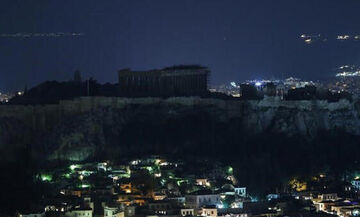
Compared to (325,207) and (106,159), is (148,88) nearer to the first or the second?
(106,159)

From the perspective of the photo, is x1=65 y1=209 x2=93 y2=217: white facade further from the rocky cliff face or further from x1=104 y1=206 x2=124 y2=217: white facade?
the rocky cliff face

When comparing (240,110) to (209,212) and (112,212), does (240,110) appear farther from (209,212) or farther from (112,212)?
(112,212)

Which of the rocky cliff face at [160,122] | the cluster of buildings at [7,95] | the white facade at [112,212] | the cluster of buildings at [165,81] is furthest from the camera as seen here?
the cluster of buildings at [7,95]

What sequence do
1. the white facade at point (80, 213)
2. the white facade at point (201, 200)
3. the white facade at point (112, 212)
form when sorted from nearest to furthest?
the white facade at point (112, 212) → the white facade at point (80, 213) → the white facade at point (201, 200)

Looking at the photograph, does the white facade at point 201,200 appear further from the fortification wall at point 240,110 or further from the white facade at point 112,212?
the fortification wall at point 240,110

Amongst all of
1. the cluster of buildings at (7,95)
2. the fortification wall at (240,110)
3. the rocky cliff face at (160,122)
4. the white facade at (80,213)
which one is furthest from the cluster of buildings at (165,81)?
the white facade at (80,213)

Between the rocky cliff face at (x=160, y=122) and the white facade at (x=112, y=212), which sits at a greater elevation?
the rocky cliff face at (x=160, y=122)

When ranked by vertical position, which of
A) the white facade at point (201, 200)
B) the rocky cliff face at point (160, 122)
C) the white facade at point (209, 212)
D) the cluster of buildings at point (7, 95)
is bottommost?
the white facade at point (209, 212)

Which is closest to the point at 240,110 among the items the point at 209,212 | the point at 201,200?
the point at 201,200

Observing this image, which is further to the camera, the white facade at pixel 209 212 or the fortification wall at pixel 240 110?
the fortification wall at pixel 240 110

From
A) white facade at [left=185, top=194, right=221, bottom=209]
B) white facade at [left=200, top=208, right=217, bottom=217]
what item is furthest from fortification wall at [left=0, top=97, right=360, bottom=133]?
white facade at [left=200, top=208, right=217, bottom=217]
